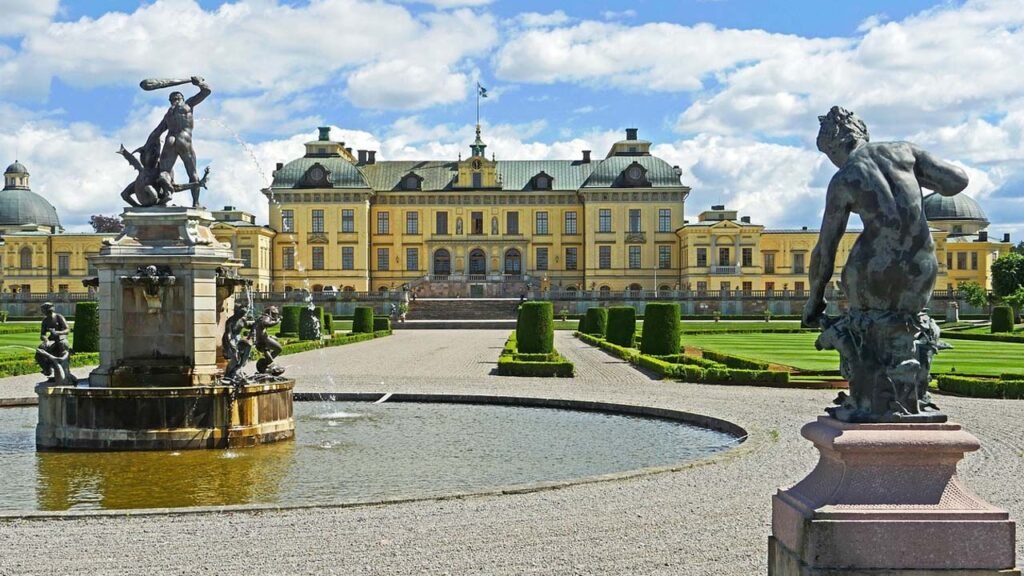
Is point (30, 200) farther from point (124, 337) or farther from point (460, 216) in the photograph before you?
point (124, 337)

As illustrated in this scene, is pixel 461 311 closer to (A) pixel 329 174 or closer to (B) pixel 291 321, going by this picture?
(A) pixel 329 174

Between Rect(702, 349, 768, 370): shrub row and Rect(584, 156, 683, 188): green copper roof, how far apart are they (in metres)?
44.8

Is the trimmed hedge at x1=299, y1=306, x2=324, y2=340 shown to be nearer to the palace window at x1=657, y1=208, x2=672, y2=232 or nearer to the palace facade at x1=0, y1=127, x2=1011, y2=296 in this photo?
the palace facade at x1=0, y1=127, x2=1011, y2=296

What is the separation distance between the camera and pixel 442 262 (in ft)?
229

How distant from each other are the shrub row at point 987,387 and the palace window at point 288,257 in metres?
56.4

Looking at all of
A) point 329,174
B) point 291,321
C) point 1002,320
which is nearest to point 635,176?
point 329,174

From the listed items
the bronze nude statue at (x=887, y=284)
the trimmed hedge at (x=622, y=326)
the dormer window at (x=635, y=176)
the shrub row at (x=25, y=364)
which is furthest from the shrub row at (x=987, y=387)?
the dormer window at (x=635, y=176)

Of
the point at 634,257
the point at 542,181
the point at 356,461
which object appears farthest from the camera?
the point at 542,181

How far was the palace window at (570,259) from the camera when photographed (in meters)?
70.4

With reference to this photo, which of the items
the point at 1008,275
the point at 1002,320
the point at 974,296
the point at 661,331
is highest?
the point at 1008,275

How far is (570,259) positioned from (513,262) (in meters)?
3.82

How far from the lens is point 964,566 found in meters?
4.55

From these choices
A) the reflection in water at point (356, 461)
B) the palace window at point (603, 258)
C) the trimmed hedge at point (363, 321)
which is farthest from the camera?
the palace window at point (603, 258)

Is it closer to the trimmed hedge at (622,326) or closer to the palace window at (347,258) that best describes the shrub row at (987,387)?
the trimmed hedge at (622,326)
